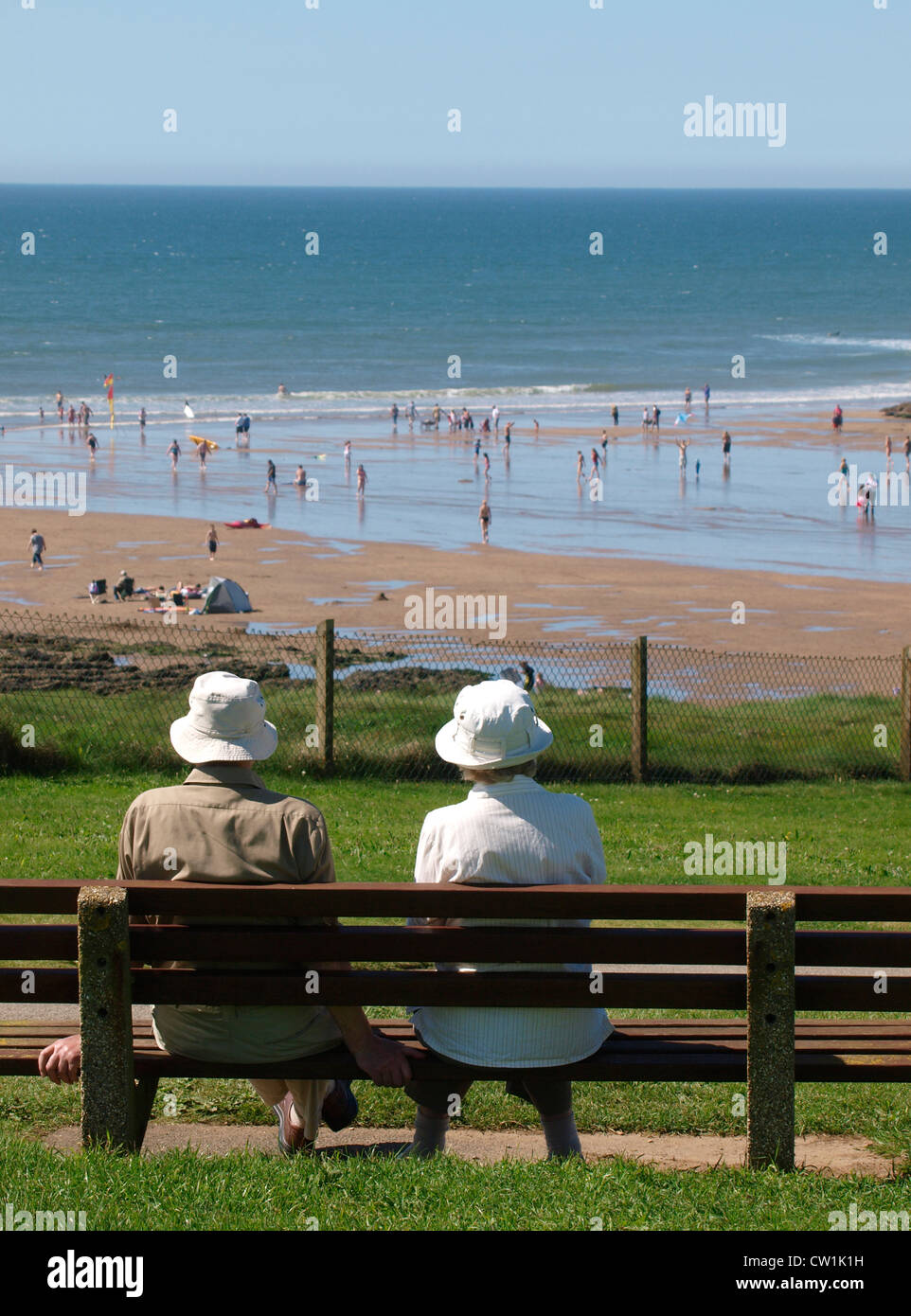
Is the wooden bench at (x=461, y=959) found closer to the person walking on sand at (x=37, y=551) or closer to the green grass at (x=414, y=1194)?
the green grass at (x=414, y=1194)

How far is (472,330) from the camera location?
3930 inches

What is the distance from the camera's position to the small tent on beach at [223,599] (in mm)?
26969

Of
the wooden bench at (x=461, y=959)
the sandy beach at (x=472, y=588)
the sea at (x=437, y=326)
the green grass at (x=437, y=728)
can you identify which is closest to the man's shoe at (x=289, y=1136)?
the wooden bench at (x=461, y=959)

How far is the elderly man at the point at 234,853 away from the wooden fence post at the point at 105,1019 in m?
0.16

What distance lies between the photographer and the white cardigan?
4285mm

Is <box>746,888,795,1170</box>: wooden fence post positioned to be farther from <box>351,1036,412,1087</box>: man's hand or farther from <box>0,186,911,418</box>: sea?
<box>0,186,911,418</box>: sea

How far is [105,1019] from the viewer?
4.17 meters

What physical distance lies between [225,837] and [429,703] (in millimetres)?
11651

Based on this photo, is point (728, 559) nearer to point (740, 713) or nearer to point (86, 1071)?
point (740, 713)

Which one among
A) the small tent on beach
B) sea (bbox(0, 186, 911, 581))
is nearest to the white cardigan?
the small tent on beach

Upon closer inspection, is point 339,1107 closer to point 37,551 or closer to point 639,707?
point 639,707

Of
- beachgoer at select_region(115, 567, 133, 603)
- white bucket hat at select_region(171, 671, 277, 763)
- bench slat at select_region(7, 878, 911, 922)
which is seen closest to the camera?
bench slat at select_region(7, 878, 911, 922)

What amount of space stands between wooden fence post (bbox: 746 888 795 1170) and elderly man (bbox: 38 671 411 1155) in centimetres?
99

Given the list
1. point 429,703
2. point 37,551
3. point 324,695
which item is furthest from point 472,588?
point 324,695
